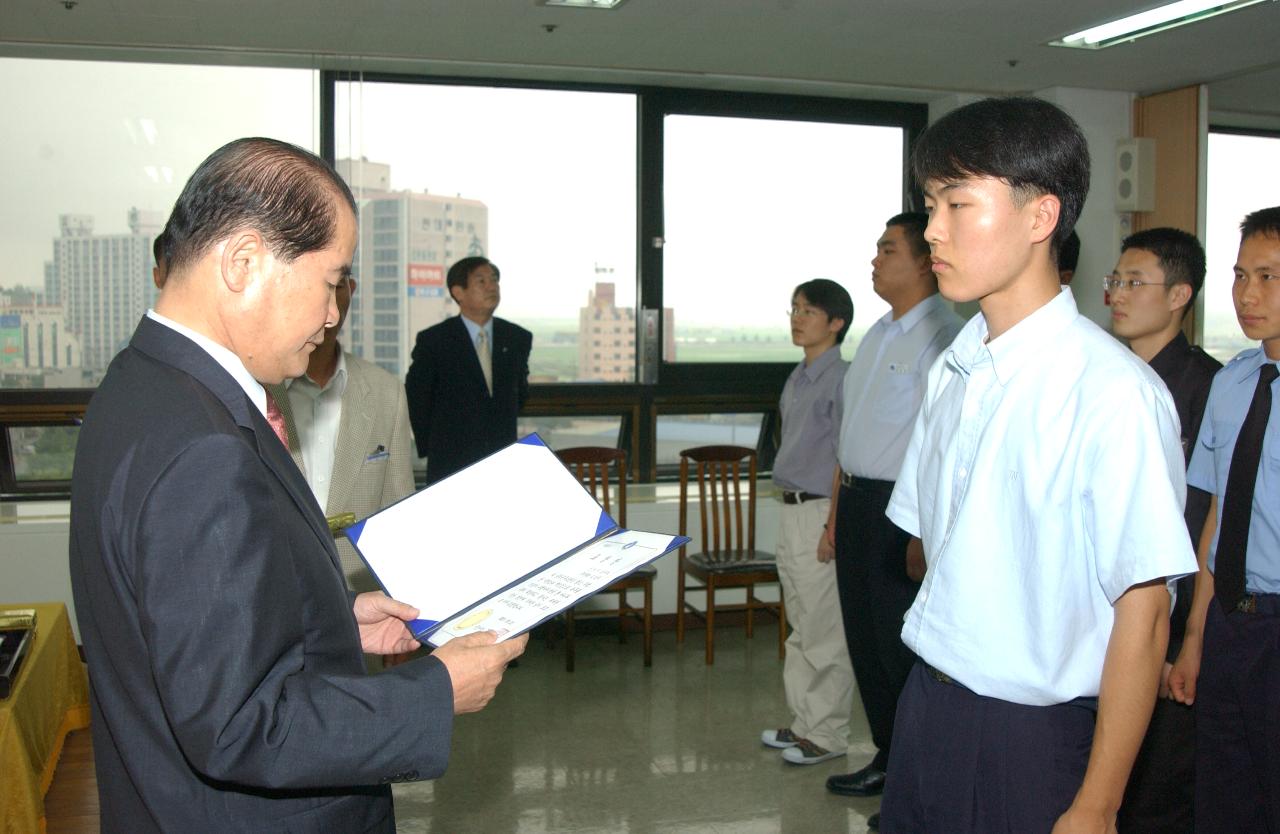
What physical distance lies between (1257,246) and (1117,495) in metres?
1.53

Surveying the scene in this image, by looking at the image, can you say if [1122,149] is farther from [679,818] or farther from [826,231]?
[679,818]

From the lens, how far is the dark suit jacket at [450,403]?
4.93 m

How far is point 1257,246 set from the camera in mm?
2500

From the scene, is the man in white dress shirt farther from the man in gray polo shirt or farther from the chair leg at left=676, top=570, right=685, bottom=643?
the chair leg at left=676, top=570, right=685, bottom=643

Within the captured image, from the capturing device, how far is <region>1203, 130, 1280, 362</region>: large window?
6.70 m

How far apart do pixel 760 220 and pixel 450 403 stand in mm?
2242

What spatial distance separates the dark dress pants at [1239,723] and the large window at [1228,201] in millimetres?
4862

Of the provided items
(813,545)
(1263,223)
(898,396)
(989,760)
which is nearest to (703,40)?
(898,396)

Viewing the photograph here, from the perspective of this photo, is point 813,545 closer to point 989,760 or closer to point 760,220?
point 989,760

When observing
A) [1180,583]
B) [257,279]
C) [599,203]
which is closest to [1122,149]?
[599,203]

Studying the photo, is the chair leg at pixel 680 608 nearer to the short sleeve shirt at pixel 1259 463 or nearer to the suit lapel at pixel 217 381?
the short sleeve shirt at pixel 1259 463

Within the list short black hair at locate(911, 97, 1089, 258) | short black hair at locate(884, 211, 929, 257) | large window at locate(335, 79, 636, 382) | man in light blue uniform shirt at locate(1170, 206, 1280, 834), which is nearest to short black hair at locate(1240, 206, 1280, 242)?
man in light blue uniform shirt at locate(1170, 206, 1280, 834)

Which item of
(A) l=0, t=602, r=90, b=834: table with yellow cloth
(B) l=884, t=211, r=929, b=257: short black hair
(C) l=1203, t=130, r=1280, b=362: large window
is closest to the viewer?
(A) l=0, t=602, r=90, b=834: table with yellow cloth

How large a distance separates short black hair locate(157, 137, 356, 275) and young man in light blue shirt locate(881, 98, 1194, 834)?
0.88 m
